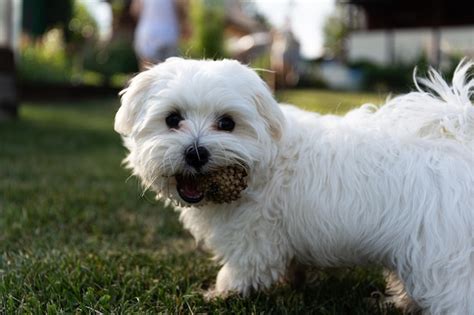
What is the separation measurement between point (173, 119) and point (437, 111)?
1.21 metres

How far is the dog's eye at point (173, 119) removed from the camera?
103 inches

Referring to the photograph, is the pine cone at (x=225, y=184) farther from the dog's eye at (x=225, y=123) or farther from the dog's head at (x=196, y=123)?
the dog's eye at (x=225, y=123)

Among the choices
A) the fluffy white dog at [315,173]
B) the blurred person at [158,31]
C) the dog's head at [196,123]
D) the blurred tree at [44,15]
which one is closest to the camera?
the fluffy white dog at [315,173]

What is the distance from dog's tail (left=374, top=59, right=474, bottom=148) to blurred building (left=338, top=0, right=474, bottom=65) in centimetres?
1917

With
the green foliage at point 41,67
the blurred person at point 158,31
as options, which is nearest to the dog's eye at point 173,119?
the blurred person at point 158,31

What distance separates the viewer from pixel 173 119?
2.62 m

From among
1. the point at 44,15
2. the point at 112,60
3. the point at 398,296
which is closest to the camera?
the point at 398,296

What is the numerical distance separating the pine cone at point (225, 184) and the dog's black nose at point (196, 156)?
0.28 ft

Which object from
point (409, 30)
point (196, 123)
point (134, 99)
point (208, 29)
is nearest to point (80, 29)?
point (208, 29)

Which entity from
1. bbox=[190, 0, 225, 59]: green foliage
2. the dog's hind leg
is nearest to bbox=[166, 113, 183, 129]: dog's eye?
the dog's hind leg

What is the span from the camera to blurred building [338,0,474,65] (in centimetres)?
2166

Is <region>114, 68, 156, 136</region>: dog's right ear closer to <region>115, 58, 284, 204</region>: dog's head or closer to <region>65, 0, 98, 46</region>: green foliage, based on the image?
<region>115, 58, 284, 204</region>: dog's head

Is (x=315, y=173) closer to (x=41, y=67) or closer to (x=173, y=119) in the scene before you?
(x=173, y=119)

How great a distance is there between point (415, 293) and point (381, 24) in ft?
79.2
